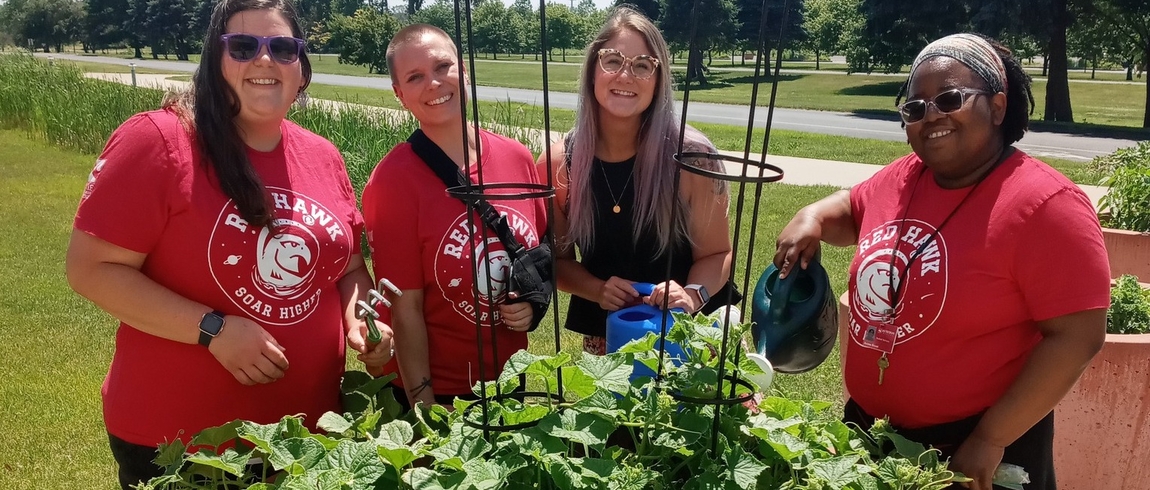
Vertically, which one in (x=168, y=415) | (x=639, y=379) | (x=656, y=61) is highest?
(x=656, y=61)

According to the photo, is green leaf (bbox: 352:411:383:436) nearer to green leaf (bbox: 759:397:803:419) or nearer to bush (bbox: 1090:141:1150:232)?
green leaf (bbox: 759:397:803:419)

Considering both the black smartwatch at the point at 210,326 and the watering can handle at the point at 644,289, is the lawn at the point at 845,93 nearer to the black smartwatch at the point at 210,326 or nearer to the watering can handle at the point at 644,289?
the watering can handle at the point at 644,289

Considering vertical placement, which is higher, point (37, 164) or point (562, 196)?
point (562, 196)

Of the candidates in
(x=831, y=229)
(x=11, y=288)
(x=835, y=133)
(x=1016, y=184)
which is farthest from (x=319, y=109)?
(x=835, y=133)

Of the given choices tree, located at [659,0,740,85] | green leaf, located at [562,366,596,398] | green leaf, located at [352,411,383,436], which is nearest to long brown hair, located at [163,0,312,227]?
green leaf, located at [352,411,383,436]

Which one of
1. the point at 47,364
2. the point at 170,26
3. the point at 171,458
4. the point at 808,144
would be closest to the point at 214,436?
the point at 171,458

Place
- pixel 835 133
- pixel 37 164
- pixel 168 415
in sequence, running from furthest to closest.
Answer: pixel 835 133 → pixel 37 164 → pixel 168 415

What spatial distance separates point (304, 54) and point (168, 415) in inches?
37.7

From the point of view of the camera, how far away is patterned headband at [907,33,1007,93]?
68.4 inches

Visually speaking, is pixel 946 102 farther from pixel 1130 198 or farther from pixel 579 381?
pixel 1130 198

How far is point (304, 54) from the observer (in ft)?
6.73

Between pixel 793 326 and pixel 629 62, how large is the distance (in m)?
1.02

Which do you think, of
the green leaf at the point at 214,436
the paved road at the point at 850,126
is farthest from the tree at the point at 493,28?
the green leaf at the point at 214,436

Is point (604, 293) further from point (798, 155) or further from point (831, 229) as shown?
point (798, 155)
